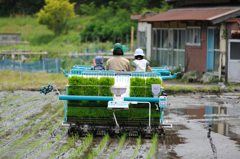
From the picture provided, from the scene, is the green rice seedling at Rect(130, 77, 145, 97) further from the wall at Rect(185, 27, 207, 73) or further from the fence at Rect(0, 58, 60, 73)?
the fence at Rect(0, 58, 60, 73)

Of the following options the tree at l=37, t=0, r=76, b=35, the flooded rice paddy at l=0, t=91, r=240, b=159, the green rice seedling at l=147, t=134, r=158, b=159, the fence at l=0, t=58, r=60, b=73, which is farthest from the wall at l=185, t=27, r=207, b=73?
the tree at l=37, t=0, r=76, b=35

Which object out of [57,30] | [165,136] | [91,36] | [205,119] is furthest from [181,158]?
[57,30]

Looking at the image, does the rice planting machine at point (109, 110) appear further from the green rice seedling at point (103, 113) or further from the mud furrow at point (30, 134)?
the mud furrow at point (30, 134)

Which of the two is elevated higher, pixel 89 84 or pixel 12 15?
pixel 12 15

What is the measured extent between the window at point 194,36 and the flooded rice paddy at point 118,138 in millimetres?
8082

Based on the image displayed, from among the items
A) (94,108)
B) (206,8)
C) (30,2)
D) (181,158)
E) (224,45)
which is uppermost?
(30,2)

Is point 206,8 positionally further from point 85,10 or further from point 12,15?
point 12,15

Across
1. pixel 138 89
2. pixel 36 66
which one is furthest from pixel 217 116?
pixel 36 66

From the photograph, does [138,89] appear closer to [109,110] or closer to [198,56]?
[109,110]

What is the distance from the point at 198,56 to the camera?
22047 millimetres

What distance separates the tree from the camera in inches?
1845

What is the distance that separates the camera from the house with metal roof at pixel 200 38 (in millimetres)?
19734

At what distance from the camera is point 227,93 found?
17594mm

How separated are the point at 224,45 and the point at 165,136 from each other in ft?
Answer: 36.8
